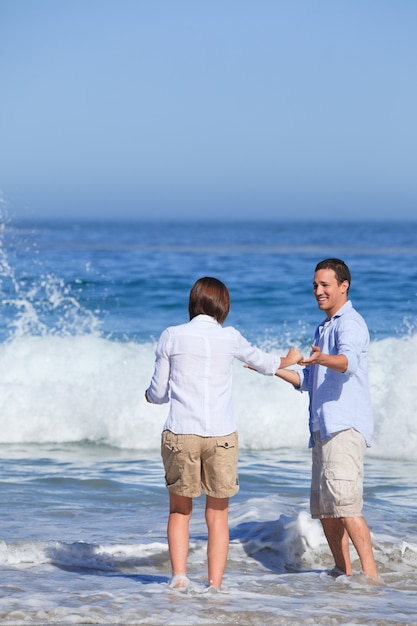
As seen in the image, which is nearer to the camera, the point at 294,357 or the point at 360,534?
the point at 294,357

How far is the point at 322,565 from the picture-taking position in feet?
17.8

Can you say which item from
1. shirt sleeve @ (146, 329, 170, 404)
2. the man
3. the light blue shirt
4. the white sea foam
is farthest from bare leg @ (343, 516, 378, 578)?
the white sea foam

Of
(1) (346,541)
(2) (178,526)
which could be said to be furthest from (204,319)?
(1) (346,541)

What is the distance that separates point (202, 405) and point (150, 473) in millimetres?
3833

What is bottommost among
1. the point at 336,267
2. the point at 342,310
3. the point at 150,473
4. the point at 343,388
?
the point at 150,473

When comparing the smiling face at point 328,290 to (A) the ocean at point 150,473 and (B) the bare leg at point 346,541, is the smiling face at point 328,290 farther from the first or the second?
(A) the ocean at point 150,473

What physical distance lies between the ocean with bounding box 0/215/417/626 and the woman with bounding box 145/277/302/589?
16.7 inches

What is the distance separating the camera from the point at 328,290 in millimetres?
4645

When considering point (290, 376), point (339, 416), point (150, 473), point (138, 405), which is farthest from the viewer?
point (138, 405)

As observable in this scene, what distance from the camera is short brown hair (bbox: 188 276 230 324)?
14.4 ft

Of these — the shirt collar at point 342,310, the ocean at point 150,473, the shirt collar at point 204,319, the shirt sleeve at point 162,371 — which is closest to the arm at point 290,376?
the shirt collar at point 342,310

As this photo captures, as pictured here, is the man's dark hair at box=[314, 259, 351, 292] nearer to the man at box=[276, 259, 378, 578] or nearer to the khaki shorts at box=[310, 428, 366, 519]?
the man at box=[276, 259, 378, 578]

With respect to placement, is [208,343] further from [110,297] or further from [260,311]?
Answer: [110,297]

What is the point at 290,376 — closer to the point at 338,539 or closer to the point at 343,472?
the point at 343,472
